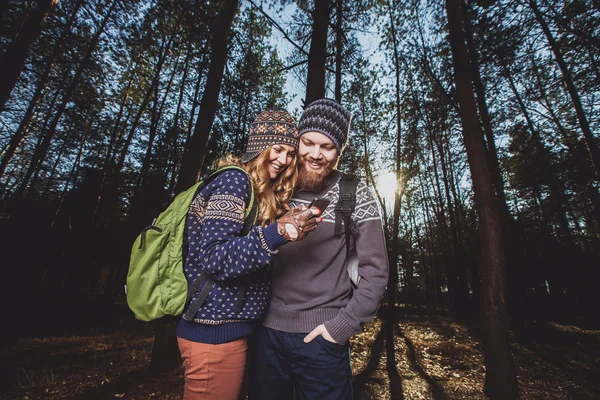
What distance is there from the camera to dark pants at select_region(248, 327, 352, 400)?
1.51m

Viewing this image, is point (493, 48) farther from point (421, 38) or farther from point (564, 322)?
point (564, 322)

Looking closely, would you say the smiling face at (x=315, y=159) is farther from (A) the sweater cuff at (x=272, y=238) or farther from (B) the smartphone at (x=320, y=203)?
(A) the sweater cuff at (x=272, y=238)

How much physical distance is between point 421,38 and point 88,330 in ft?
58.7

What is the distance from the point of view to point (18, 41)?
4.94m

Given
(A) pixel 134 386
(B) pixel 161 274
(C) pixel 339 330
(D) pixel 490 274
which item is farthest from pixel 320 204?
(A) pixel 134 386

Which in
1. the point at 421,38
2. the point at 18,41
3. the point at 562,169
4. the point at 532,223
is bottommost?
the point at 18,41

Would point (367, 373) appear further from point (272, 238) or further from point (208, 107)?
point (208, 107)

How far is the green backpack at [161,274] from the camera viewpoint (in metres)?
1.43

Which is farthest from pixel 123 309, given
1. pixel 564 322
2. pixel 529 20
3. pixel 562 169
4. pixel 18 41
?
pixel 562 169

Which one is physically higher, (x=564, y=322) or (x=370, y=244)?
(x=370, y=244)

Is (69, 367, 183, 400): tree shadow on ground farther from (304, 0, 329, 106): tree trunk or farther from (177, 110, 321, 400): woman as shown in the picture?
(304, 0, 329, 106): tree trunk

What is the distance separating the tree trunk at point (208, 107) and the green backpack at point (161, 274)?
4.00m

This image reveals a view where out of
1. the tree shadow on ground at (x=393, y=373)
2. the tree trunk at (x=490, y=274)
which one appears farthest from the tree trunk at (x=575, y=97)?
the tree shadow on ground at (x=393, y=373)

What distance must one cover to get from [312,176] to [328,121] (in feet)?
1.57
